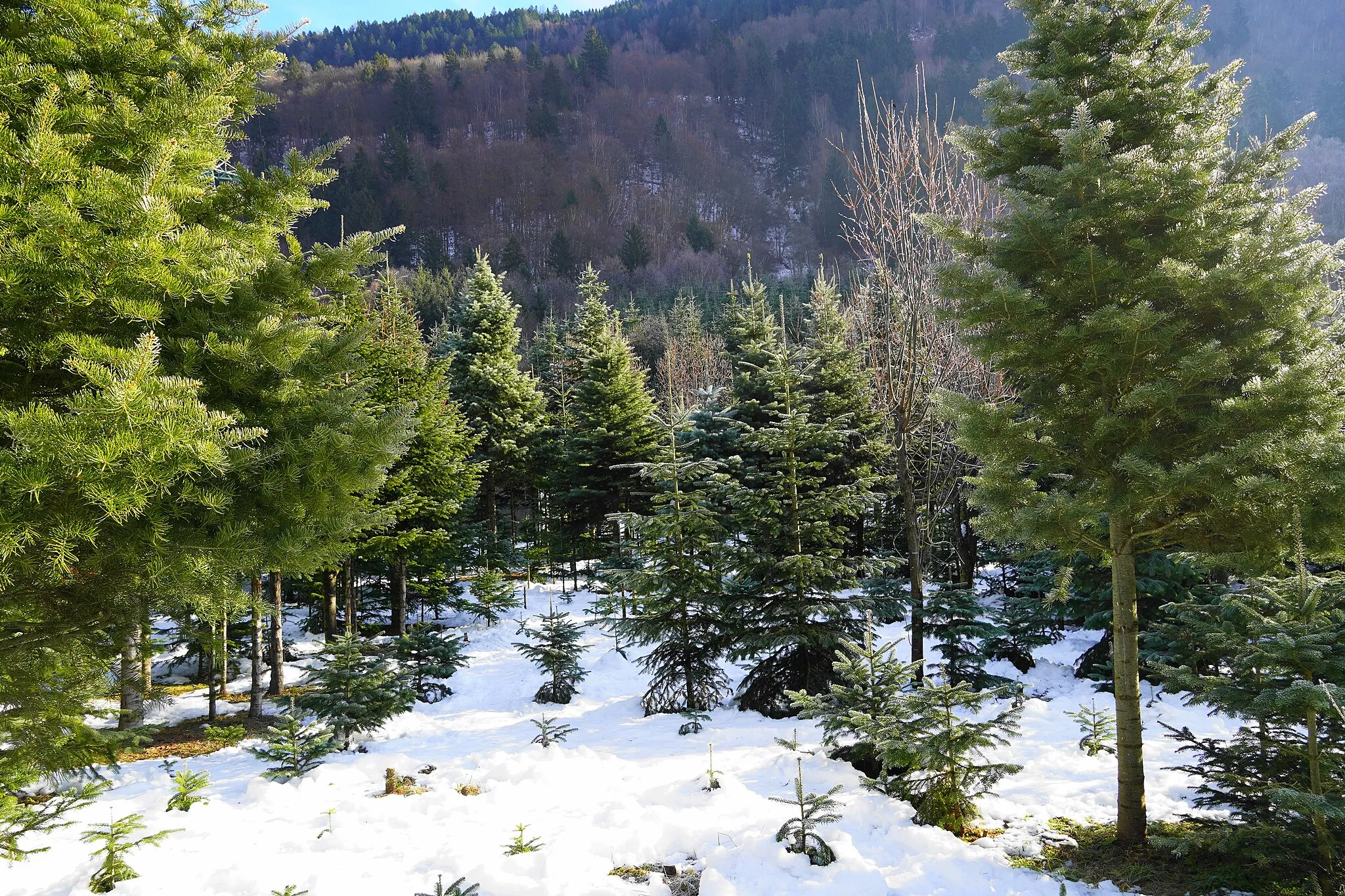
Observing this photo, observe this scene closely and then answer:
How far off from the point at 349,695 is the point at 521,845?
5159 millimetres

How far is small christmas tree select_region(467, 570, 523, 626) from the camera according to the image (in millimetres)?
16656

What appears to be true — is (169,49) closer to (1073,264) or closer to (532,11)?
(1073,264)

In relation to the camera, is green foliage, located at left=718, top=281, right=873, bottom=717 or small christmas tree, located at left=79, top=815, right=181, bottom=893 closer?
small christmas tree, located at left=79, top=815, right=181, bottom=893

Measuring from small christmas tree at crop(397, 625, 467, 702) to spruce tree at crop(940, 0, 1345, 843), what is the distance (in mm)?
10424

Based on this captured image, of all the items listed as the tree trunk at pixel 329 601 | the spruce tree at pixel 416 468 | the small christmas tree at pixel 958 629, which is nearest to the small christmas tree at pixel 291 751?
the spruce tree at pixel 416 468

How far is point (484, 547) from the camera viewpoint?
65.0 feet

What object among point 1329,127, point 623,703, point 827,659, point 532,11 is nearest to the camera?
point 827,659

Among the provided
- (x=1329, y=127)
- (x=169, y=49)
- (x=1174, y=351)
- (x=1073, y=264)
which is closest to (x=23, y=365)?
(x=169, y=49)

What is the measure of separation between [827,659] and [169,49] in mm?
9743

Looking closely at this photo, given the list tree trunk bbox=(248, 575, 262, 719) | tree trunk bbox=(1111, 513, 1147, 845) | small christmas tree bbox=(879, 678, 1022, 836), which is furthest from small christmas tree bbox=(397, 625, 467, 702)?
tree trunk bbox=(1111, 513, 1147, 845)

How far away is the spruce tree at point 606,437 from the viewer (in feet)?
62.0

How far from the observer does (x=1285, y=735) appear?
15.7 ft

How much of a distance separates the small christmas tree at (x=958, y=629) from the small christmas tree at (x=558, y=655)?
5990mm

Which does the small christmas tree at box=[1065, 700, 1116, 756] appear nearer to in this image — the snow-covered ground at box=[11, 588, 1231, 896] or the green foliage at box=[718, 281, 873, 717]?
the snow-covered ground at box=[11, 588, 1231, 896]
